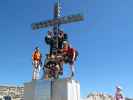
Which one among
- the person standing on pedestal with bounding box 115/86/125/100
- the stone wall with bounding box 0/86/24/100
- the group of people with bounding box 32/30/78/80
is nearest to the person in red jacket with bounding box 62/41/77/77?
the group of people with bounding box 32/30/78/80

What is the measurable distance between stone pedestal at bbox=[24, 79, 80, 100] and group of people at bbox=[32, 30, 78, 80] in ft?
2.43

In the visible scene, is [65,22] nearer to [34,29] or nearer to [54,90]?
[34,29]

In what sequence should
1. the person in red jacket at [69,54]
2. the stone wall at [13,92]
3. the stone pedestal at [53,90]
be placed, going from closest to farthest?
the stone pedestal at [53,90] < the person in red jacket at [69,54] < the stone wall at [13,92]

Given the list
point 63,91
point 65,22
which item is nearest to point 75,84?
point 63,91

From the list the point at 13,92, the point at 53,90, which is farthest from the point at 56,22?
the point at 13,92

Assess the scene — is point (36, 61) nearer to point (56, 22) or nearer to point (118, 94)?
point (56, 22)

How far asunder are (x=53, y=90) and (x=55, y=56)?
2517mm

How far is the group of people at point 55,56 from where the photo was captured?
22.7 meters

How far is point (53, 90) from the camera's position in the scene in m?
21.8

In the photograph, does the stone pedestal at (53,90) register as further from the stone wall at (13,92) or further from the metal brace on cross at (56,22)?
the stone wall at (13,92)

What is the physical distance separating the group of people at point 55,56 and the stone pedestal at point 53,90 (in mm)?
740

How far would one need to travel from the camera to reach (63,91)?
2134 centimetres

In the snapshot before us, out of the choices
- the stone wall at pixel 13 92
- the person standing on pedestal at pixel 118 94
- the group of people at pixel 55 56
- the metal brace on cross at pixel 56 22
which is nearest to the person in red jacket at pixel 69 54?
the group of people at pixel 55 56

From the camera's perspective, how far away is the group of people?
22.7m
